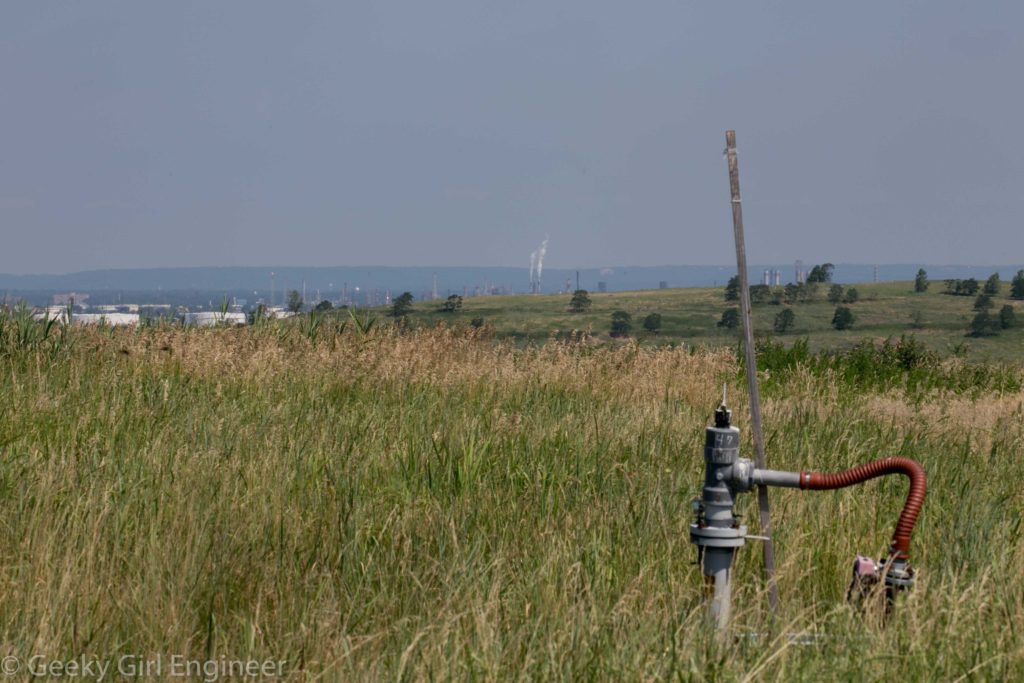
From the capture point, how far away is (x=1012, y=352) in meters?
23.1

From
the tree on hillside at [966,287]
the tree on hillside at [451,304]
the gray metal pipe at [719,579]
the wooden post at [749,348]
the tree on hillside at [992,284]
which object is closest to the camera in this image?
the gray metal pipe at [719,579]

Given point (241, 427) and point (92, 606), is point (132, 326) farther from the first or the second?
point (92, 606)

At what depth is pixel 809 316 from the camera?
29.8m

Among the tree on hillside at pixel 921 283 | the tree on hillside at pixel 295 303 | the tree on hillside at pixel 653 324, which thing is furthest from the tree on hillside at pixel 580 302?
the tree on hillside at pixel 295 303

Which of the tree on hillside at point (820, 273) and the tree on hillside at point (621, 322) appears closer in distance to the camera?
Answer: the tree on hillside at point (621, 322)

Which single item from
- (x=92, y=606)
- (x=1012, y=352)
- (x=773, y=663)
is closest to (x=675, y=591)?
(x=773, y=663)

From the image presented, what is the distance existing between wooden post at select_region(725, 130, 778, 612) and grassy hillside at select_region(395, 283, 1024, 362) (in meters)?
19.2

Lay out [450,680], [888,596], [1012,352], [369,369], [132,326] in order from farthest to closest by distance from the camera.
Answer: [1012,352] → [132,326] → [369,369] → [888,596] → [450,680]

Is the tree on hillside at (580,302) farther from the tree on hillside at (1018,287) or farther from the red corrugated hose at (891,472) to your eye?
the red corrugated hose at (891,472)

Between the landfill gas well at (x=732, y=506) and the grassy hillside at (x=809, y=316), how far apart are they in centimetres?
1938

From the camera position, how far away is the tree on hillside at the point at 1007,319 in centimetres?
2791

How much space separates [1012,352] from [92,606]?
23422 millimetres

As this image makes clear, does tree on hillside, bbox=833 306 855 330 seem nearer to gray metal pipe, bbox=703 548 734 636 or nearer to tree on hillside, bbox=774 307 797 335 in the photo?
tree on hillside, bbox=774 307 797 335

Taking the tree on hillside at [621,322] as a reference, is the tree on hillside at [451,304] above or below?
above
